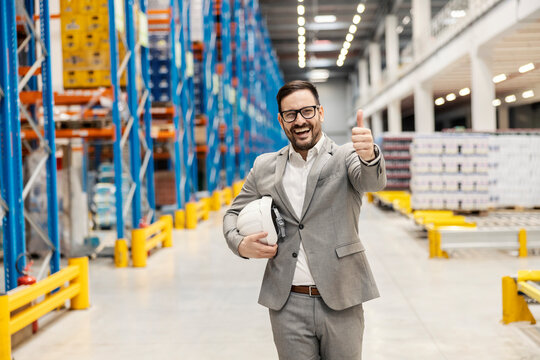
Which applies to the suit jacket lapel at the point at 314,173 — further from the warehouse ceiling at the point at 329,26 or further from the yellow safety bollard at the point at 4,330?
the warehouse ceiling at the point at 329,26

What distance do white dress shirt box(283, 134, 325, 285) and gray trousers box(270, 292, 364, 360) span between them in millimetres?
79

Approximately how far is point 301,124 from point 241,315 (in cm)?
334

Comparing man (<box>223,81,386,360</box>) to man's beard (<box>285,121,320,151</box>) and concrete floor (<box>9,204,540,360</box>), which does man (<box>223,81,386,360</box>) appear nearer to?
man's beard (<box>285,121,320,151</box>)

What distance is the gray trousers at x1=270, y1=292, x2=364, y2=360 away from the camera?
2.25 meters

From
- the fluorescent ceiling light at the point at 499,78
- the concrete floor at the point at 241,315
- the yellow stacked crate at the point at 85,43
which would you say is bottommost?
the concrete floor at the point at 241,315

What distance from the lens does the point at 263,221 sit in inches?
87.9

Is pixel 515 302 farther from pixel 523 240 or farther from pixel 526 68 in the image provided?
pixel 526 68

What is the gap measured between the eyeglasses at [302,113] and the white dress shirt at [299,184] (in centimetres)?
14

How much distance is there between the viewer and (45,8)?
546 centimetres

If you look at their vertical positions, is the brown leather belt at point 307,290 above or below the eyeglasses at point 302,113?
below

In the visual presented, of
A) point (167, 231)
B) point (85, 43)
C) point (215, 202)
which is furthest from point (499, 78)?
point (85, 43)

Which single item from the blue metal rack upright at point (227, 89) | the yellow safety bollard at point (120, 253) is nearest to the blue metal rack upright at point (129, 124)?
the yellow safety bollard at point (120, 253)

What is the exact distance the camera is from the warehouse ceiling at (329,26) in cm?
2970

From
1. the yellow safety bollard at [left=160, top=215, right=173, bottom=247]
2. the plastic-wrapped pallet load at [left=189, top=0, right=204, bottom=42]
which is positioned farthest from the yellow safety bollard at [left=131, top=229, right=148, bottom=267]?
the plastic-wrapped pallet load at [left=189, top=0, right=204, bottom=42]
